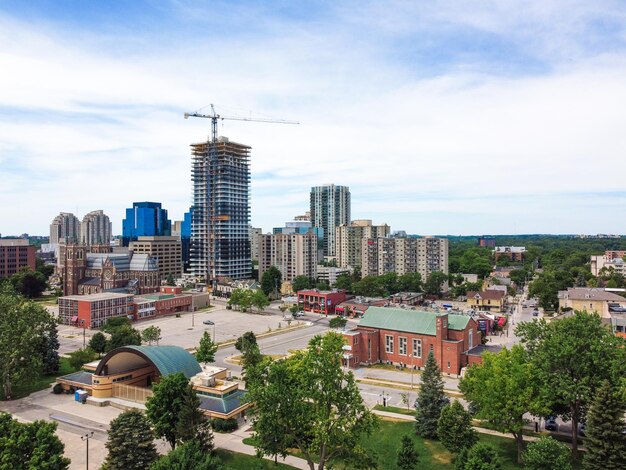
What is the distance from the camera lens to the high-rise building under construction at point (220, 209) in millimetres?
144000

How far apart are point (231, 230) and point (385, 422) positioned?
11298 centimetres

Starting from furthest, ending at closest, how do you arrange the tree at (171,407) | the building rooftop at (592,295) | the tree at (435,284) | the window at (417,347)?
the tree at (435,284)
the building rooftop at (592,295)
the window at (417,347)
the tree at (171,407)

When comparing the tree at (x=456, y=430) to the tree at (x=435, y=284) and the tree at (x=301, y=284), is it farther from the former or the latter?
the tree at (x=301, y=284)

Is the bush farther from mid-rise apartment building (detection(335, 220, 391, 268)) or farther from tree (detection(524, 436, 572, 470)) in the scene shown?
mid-rise apartment building (detection(335, 220, 391, 268))

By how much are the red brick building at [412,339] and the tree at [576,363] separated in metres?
22.8

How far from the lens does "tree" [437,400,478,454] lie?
1214 inches

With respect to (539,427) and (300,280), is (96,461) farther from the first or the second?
(300,280)

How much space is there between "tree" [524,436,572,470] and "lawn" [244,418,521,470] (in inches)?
262

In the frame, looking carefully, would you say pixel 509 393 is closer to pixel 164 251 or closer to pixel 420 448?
pixel 420 448

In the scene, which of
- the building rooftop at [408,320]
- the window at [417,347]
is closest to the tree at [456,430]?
the building rooftop at [408,320]

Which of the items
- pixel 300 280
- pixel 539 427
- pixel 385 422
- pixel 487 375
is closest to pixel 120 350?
pixel 385 422

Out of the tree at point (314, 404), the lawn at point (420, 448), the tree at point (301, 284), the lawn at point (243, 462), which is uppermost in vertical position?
the tree at point (314, 404)

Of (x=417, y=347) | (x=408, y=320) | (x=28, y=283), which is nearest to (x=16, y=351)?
(x=408, y=320)

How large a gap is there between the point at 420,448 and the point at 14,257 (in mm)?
137225
